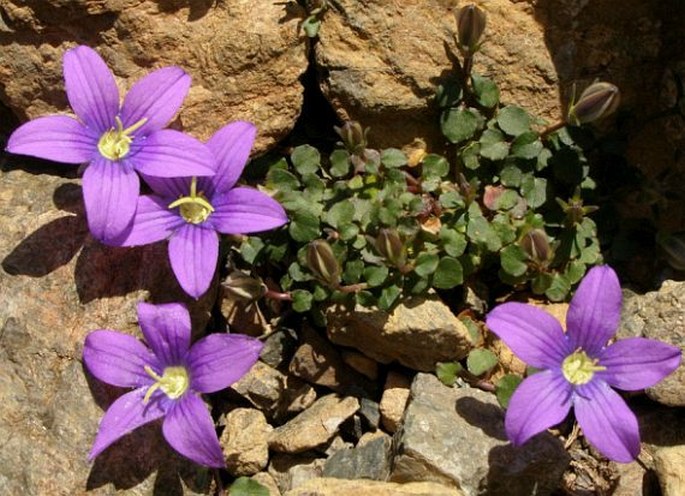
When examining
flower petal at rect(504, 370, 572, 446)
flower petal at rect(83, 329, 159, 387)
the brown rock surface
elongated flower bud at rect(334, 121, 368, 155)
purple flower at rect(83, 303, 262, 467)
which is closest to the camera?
flower petal at rect(504, 370, 572, 446)

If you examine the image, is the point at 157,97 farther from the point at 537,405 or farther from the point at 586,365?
the point at 586,365

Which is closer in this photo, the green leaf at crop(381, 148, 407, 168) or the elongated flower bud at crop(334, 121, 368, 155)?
the elongated flower bud at crop(334, 121, 368, 155)

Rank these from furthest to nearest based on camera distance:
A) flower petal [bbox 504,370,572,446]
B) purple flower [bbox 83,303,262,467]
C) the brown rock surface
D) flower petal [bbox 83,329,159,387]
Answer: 1. the brown rock surface
2. flower petal [bbox 83,329,159,387]
3. purple flower [bbox 83,303,262,467]
4. flower petal [bbox 504,370,572,446]

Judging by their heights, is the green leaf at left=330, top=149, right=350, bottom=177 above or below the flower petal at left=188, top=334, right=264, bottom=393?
above

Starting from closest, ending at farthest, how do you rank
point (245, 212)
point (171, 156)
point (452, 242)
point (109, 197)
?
point (109, 197) < point (171, 156) < point (245, 212) < point (452, 242)

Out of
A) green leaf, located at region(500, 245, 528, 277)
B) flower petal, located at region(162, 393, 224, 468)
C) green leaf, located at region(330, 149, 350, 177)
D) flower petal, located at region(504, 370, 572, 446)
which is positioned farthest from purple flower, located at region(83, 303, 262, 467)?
green leaf, located at region(500, 245, 528, 277)

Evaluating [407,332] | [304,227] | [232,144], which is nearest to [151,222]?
[232,144]

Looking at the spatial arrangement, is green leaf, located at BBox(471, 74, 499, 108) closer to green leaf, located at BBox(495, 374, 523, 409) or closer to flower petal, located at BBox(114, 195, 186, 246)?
green leaf, located at BBox(495, 374, 523, 409)

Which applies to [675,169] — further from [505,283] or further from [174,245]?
[174,245]
